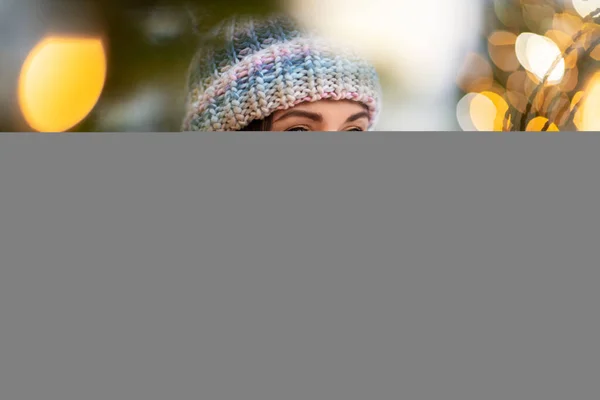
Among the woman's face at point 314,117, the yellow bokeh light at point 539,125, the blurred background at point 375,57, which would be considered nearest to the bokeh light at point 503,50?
the blurred background at point 375,57

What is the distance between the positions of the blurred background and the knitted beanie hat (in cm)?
4

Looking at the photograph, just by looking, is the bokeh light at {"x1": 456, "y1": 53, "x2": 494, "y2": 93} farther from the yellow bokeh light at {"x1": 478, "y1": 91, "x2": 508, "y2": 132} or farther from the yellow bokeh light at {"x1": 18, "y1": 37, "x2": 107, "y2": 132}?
the yellow bokeh light at {"x1": 18, "y1": 37, "x2": 107, "y2": 132}

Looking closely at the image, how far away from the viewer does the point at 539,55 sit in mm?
1206

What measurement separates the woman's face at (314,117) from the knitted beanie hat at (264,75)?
1 cm

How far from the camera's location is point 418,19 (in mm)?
1192

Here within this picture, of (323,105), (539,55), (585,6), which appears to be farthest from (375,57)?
(585,6)

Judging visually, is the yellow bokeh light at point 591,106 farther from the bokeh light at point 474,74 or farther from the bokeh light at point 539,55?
the bokeh light at point 474,74

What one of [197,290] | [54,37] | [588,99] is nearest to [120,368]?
[197,290]

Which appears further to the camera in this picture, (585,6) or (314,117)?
(585,6)

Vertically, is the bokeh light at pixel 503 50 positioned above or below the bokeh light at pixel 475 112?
above

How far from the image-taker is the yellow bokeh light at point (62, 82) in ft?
3.88

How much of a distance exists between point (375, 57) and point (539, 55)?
0.34 metres

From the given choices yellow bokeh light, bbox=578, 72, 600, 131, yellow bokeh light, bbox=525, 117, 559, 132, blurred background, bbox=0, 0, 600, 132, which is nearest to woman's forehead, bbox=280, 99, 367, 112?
blurred background, bbox=0, 0, 600, 132

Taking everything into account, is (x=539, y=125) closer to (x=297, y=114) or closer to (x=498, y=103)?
(x=498, y=103)
